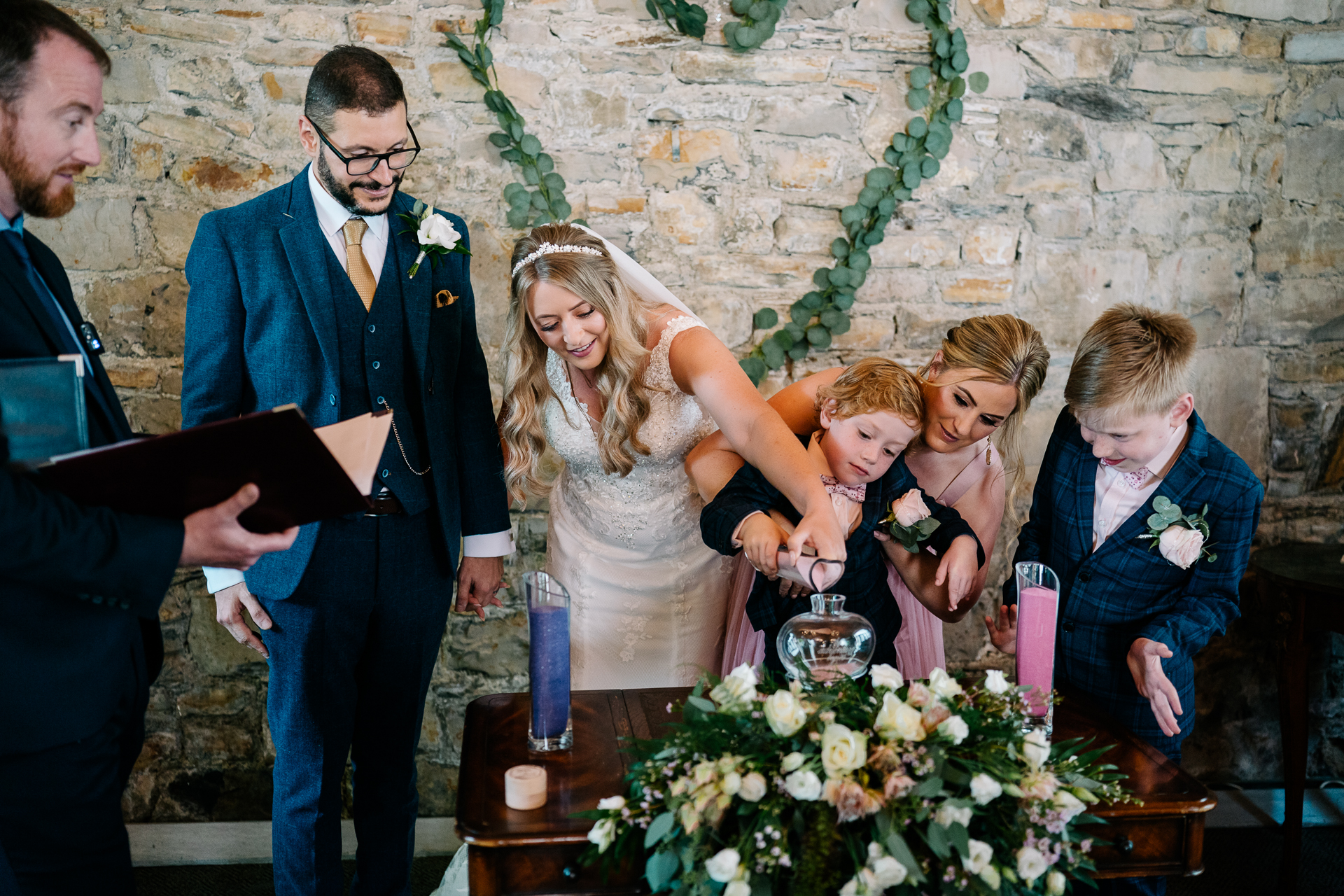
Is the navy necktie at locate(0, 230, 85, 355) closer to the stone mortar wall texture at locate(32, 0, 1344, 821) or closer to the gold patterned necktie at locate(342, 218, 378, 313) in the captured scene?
the gold patterned necktie at locate(342, 218, 378, 313)

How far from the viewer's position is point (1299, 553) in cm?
272

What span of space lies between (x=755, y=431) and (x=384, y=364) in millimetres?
802

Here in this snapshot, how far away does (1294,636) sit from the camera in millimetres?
2525

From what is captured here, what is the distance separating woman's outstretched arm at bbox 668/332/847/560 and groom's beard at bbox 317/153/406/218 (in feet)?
2.40

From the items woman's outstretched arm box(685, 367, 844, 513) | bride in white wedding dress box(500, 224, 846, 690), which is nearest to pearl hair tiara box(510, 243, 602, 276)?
bride in white wedding dress box(500, 224, 846, 690)

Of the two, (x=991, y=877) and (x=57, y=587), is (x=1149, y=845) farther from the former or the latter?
(x=57, y=587)

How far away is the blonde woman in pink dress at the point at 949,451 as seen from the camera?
6.63 ft

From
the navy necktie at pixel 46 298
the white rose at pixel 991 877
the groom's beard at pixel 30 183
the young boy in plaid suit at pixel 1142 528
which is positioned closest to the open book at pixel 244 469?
the navy necktie at pixel 46 298

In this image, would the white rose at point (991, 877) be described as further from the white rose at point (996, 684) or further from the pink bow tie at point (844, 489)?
the pink bow tie at point (844, 489)

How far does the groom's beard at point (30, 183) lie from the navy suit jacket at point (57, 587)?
0.25 ft

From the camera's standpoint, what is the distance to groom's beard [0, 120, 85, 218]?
4.42 feet

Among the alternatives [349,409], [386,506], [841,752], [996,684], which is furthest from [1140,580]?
[349,409]

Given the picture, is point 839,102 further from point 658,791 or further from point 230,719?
point 230,719

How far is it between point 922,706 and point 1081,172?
2.10 meters
